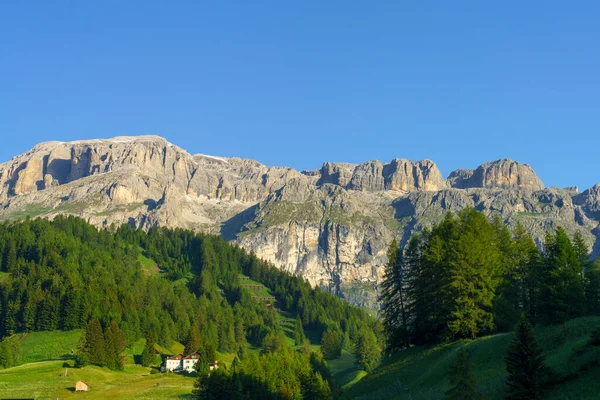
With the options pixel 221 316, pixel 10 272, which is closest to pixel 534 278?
pixel 221 316

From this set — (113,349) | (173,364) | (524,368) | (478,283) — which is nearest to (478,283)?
(478,283)

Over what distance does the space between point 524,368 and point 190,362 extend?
376 ft

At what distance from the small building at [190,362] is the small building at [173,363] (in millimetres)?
1072

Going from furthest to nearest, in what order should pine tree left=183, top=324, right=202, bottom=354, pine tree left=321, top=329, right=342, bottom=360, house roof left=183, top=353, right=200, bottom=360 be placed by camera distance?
pine tree left=321, top=329, right=342, bottom=360
pine tree left=183, top=324, right=202, bottom=354
house roof left=183, top=353, right=200, bottom=360

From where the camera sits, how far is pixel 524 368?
3925 centimetres

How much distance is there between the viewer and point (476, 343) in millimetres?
61625

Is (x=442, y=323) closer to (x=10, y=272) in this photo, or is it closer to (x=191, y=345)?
(x=191, y=345)

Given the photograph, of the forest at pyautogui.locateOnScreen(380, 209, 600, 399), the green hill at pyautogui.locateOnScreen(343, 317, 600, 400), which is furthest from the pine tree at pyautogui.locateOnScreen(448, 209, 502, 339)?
the green hill at pyautogui.locateOnScreen(343, 317, 600, 400)

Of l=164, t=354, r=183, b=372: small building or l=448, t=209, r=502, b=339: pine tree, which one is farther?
l=164, t=354, r=183, b=372: small building

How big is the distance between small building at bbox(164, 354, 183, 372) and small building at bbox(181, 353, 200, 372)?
107cm

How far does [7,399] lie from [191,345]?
69816mm

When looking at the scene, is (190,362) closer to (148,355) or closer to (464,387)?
(148,355)

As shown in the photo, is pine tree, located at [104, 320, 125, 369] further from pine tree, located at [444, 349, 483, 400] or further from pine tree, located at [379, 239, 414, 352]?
pine tree, located at [444, 349, 483, 400]

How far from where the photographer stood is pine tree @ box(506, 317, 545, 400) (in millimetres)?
38812
